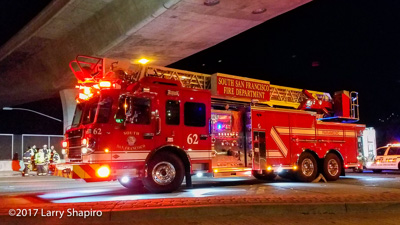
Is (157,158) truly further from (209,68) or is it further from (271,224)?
(209,68)

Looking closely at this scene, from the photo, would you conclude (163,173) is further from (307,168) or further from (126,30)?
(126,30)

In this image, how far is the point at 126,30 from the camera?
42.4 ft

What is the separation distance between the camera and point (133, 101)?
8875mm

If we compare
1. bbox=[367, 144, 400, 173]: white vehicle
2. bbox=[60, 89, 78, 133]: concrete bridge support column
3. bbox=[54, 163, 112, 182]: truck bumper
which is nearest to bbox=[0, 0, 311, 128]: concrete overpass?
bbox=[60, 89, 78, 133]: concrete bridge support column

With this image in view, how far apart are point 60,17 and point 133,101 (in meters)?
7.20

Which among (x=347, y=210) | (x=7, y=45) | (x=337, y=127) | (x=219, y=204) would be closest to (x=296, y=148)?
(x=337, y=127)

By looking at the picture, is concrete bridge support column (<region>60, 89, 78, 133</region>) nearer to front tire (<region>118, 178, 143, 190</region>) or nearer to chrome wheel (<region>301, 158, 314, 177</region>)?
front tire (<region>118, 178, 143, 190</region>)

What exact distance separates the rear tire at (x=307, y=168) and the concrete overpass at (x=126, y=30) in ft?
15.4

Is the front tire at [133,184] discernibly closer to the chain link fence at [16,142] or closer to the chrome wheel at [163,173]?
the chrome wheel at [163,173]

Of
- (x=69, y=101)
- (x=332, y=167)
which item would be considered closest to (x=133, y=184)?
(x=332, y=167)

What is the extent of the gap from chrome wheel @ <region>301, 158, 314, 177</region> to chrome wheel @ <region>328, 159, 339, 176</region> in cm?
77

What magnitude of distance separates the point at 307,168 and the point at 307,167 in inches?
1.3

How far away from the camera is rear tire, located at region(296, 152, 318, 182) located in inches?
480

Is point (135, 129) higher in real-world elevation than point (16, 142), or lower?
higher
